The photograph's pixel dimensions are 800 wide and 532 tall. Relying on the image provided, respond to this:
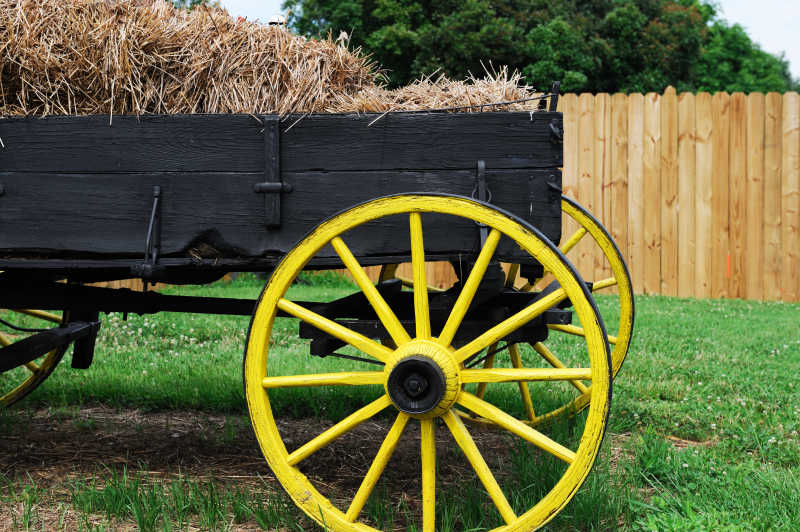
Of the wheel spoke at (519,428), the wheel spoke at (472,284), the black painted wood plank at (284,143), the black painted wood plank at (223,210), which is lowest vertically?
Answer: the wheel spoke at (519,428)

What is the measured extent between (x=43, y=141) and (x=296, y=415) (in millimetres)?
1864

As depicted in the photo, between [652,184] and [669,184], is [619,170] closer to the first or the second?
[652,184]

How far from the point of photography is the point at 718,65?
21047 millimetres

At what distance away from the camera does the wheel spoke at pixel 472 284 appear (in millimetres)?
2205

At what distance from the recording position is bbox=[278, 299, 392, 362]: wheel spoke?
2293 mm

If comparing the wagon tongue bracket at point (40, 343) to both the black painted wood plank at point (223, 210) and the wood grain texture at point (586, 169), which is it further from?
the wood grain texture at point (586, 169)

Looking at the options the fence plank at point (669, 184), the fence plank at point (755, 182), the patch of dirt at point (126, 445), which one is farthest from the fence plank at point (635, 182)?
the patch of dirt at point (126, 445)

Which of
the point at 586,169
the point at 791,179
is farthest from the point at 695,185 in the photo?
the point at 586,169

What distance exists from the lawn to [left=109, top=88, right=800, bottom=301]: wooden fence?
239 centimetres

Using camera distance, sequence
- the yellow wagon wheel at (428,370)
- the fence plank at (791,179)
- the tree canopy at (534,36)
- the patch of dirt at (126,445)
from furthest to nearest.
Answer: the tree canopy at (534,36)
the fence plank at (791,179)
the patch of dirt at (126,445)
the yellow wagon wheel at (428,370)

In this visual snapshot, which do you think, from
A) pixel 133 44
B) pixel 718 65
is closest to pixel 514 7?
pixel 718 65

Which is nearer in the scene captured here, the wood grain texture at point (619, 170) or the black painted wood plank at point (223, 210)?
the black painted wood plank at point (223, 210)

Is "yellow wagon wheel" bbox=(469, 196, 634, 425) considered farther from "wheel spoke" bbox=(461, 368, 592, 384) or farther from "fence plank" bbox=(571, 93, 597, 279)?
"fence plank" bbox=(571, 93, 597, 279)

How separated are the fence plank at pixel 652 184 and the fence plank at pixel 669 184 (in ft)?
0.14
